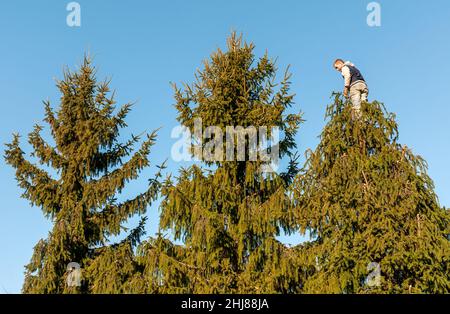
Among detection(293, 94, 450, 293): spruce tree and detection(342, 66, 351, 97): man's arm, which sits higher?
detection(342, 66, 351, 97): man's arm

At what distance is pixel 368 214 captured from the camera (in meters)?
11.9

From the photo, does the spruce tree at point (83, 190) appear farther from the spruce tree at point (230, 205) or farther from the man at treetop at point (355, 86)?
the man at treetop at point (355, 86)

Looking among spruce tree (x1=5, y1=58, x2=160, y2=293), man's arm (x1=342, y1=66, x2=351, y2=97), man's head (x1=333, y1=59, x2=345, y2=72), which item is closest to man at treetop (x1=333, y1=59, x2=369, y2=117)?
man's arm (x1=342, y1=66, x2=351, y2=97)

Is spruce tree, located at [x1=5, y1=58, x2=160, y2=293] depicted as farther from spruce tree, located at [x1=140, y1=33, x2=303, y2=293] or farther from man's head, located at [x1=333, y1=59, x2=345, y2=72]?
man's head, located at [x1=333, y1=59, x2=345, y2=72]

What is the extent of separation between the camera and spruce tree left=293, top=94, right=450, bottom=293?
1129cm

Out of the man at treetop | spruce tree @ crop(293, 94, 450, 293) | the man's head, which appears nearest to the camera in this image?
spruce tree @ crop(293, 94, 450, 293)

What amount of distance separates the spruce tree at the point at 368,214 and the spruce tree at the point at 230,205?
1048mm

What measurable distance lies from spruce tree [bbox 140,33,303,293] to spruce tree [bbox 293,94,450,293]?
3.44 ft

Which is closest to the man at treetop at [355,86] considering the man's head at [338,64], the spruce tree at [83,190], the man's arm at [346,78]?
the man's arm at [346,78]

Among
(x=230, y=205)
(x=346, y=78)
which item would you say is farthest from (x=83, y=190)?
(x=346, y=78)

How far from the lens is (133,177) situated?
15.8 m

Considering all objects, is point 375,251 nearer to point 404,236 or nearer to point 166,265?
point 404,236

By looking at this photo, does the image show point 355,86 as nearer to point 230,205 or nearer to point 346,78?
point 346,78

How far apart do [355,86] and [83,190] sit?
7.87m
